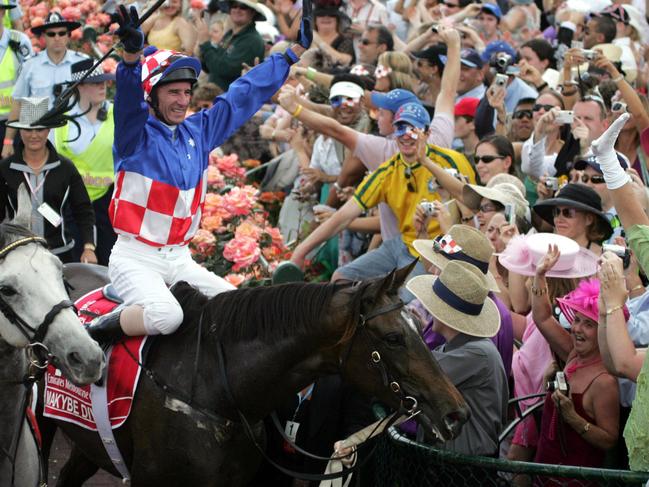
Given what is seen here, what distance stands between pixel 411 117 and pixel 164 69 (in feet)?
8.79

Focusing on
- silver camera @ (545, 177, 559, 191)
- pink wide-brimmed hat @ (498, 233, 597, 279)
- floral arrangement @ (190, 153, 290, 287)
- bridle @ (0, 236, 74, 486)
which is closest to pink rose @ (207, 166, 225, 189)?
floral arrangement @ (190, 153, 290, 287)

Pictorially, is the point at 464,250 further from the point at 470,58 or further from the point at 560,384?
the point at 470,58

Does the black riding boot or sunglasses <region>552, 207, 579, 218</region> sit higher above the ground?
sunglasses <region>552, 207, 579, 218</region>

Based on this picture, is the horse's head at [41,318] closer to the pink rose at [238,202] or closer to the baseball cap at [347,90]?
the pink rose at [238,202]

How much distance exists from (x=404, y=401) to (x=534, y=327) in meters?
1.55

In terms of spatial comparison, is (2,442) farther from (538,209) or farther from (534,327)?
(538,209)

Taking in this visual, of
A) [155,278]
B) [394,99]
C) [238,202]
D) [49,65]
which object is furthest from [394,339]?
[49,65]

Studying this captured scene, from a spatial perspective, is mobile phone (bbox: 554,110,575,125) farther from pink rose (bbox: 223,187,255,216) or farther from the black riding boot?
the black riding boot

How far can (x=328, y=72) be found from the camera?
11281 millimetres

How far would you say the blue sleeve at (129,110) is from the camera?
4980 mm

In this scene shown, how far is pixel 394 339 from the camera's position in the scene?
4.72 m

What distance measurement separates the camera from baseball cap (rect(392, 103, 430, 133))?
7672 mm

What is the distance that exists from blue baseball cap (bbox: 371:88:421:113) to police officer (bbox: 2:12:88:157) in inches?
143

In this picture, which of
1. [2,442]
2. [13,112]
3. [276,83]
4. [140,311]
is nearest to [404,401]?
[140,311]
